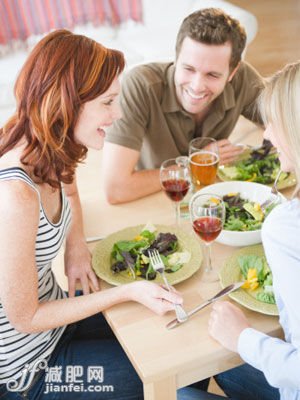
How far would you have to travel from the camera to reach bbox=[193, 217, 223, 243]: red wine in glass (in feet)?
4.20

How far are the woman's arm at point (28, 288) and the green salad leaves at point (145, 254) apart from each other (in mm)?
99

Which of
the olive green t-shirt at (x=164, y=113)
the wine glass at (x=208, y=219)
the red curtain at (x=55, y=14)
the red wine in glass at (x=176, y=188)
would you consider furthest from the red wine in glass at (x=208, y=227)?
the red curtain at (x=55, y=14)

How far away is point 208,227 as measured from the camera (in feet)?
4.21

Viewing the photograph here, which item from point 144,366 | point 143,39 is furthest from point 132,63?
point 144,366

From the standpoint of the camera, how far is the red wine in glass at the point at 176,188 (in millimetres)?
1496

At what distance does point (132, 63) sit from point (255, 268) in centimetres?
272

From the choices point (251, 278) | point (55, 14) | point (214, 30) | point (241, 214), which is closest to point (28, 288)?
point (251, 278)

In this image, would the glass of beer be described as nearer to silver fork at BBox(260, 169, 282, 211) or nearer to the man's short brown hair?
silver fork at BBox(260, 169, 282, 211)

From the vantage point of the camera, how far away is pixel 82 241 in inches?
58.6

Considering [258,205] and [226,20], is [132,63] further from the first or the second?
[258,205]

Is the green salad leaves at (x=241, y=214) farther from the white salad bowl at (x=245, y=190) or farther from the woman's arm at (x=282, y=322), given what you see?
the woman's arm at (x=282, y=322)

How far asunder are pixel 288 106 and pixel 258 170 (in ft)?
2.31

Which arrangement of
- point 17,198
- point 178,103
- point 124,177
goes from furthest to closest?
1. point 178,103
2. point 124,177
3. point 17,198

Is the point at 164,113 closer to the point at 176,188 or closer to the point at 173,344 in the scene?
the point at 176,188
